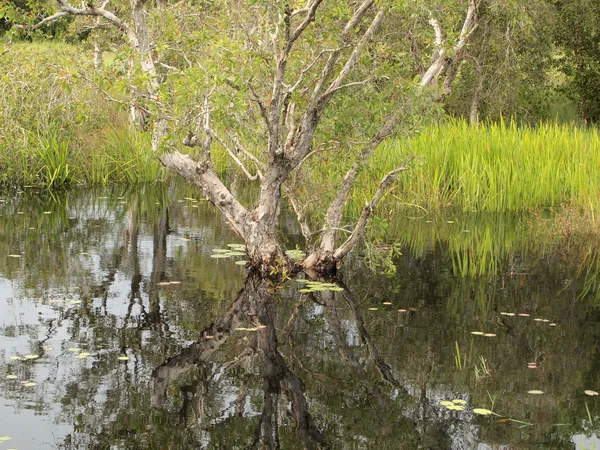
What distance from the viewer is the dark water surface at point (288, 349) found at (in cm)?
499

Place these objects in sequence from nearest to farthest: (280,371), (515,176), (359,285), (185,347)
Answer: (280,371) < (185,347) < (359,285) < (515,176)

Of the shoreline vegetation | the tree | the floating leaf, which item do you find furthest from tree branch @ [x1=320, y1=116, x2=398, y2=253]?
the floating leaf

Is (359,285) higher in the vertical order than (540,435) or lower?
higher

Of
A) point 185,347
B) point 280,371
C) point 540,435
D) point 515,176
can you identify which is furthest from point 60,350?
point 515,176

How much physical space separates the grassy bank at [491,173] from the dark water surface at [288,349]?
256 cm

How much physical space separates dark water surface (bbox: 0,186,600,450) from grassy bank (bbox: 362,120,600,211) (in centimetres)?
256

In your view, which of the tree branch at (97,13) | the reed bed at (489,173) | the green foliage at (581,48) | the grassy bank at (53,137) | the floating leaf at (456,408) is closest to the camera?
the floating leaf at (456,408)

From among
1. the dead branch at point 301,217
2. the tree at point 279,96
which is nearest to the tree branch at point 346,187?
the tree at point 279,96

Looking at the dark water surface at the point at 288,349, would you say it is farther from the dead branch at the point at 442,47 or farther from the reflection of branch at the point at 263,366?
the dead branch at the point at 442,47

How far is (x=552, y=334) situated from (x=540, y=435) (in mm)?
2255

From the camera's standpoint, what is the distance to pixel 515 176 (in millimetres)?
13453

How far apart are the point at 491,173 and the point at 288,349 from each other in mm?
7610

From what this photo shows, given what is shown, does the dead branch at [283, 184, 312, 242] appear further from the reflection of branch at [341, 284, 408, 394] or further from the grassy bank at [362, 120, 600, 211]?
the grassy bank at [362, 120, 600, 211]

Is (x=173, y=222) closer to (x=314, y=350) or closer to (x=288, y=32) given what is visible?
(x=288, y=32)
